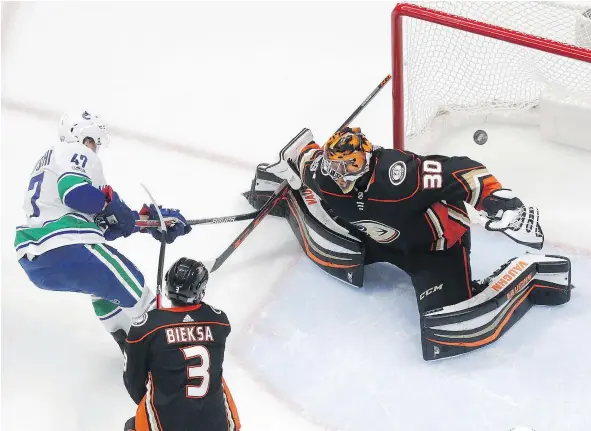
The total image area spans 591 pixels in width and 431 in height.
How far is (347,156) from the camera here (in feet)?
9.64

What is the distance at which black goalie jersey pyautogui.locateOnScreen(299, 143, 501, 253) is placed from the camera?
299cm

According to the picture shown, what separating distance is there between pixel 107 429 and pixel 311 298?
886 millimetres

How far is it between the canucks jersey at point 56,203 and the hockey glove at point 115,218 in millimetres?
75

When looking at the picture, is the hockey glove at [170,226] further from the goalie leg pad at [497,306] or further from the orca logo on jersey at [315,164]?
the goalie leg pad at [497,306]

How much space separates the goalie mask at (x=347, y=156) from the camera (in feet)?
9.64

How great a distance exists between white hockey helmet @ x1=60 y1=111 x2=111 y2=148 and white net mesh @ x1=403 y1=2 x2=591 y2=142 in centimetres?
121

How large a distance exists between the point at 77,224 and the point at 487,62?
69.8 inches

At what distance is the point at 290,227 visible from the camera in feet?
12.2

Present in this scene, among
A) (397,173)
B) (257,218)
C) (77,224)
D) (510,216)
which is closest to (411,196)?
(397,173)

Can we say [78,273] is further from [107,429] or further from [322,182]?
[322,182]

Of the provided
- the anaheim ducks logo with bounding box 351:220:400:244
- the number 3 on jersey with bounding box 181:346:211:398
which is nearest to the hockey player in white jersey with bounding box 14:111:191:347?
the number 3 on jersey with bounding box 181:346:211:398

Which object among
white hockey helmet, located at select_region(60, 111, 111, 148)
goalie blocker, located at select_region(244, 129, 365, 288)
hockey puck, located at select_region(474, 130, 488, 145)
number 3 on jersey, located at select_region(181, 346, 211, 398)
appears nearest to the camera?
number 3 on jersey, located at select_region(181, 346, 211, 398)

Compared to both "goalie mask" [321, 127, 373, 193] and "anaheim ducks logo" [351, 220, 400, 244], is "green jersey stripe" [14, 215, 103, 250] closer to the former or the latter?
"goalie mask" [321, 127, 373, 193]

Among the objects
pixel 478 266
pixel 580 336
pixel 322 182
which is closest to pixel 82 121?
pixel 322 182
